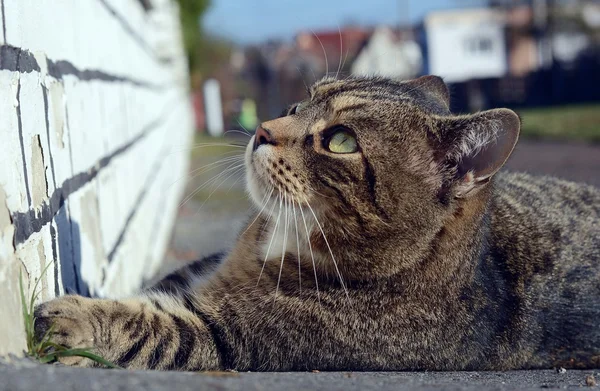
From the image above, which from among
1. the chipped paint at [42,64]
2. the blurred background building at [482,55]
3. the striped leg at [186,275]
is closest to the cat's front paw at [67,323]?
the striped leg at [186,275]

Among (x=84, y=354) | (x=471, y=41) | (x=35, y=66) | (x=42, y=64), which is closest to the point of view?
(x=84, y=354)

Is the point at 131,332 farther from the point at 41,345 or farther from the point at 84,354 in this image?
the point at 41,345

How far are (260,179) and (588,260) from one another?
1.41 meters

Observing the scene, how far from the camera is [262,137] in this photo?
9.84ft

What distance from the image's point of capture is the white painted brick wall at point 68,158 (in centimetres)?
215

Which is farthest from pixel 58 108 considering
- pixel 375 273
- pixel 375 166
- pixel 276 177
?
pixel 375 273

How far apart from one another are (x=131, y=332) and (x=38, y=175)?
607 millimetres

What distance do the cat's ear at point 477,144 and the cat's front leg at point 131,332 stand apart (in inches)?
43.6

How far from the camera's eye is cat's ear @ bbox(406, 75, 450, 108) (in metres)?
3.63

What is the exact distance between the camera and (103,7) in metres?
4.65

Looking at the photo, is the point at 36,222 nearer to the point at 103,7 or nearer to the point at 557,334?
the point at 557,334

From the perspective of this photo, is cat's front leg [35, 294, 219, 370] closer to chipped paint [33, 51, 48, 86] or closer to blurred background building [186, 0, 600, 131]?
chipped paint [33, 51, 48, 86]

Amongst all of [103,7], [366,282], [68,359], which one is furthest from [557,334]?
[103,7]

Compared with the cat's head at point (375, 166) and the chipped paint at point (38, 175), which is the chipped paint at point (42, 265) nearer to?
the chipped paint at point (38, 175)
